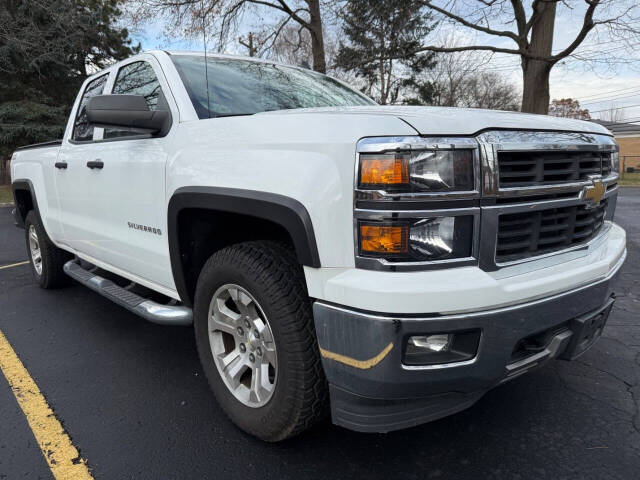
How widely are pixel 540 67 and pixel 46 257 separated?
1155 centimetres

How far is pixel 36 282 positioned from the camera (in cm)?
528

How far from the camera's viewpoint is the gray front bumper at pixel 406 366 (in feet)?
5.30

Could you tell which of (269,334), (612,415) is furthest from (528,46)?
(269,334)

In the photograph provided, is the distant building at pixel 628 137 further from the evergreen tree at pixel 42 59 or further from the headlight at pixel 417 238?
the headlight at pixel 417 238

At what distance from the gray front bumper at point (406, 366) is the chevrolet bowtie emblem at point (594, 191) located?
43 cm

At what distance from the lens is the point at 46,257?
4754mm

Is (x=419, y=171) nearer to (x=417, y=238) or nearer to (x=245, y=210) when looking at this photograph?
(x=417, y=238)

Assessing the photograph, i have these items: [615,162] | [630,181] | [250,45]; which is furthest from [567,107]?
[615,162]

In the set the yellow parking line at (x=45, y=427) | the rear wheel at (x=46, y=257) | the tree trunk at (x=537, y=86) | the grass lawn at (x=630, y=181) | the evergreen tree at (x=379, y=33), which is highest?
the evergreen tree at (x=379, y=33)

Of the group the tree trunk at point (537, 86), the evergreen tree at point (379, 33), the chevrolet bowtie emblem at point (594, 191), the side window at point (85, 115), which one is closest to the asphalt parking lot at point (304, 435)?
the chevrolet bowtie emblem at point (594, 191)

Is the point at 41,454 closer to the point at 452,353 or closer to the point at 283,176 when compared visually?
the point at 283,176

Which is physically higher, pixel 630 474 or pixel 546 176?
pixel 546 176

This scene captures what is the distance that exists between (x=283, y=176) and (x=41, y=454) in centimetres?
174

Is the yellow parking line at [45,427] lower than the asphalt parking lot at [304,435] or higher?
higher
